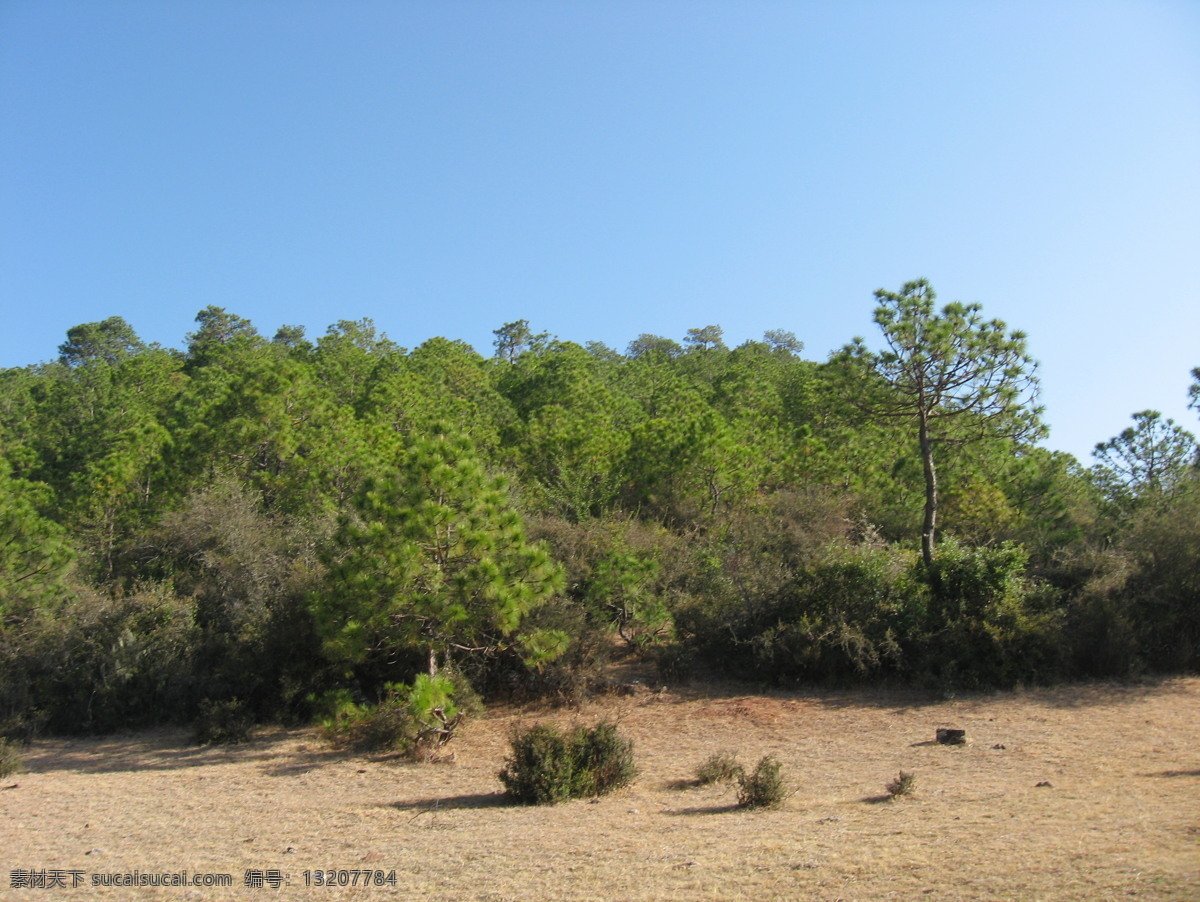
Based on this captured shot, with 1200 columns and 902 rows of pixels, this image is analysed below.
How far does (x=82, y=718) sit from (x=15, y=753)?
295cm

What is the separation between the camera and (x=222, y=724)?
15.0m

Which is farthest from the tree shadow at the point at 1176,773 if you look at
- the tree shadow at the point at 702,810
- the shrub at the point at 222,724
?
the shrub at the point at 222,724

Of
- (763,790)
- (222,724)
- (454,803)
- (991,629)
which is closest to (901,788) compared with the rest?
(763,790)

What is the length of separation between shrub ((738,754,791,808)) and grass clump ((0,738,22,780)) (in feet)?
36.8

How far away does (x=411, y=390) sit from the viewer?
1065 inches

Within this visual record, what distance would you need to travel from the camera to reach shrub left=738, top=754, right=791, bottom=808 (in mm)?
9055

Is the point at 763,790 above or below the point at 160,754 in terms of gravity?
above

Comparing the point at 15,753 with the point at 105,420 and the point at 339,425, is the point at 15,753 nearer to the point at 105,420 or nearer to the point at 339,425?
the point at 339,425

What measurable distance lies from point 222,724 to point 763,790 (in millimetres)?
10260

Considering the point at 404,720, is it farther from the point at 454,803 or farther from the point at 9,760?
the point at 9,760

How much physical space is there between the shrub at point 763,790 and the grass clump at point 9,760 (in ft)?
36.8

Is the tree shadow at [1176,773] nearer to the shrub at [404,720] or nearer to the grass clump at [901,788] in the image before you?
the grass clump at [901,788]

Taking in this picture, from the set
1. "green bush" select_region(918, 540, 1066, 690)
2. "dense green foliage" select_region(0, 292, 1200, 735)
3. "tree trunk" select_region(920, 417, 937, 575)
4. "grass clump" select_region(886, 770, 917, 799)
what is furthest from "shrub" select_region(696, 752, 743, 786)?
"tree trunk" select_region(920, 417, 937, 575)

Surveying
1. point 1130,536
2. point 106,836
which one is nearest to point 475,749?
point 106,836
